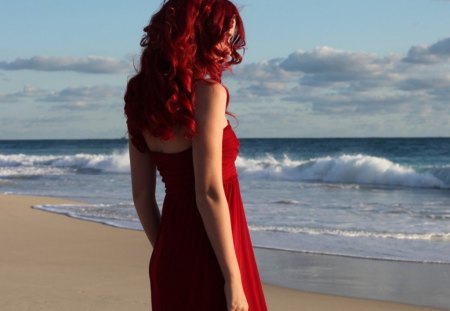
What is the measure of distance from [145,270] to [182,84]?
5426 mm

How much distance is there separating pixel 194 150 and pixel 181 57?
0.94 ft

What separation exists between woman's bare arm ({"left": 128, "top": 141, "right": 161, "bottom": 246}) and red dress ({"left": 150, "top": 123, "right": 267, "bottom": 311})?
0.36ft

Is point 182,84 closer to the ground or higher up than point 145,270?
higher up

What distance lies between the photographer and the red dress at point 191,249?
8.22 ft

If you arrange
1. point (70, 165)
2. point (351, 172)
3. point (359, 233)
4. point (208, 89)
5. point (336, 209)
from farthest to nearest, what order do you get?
point (70, 165) → point (351, 172) → point (336, 209) → point (359, 233) → point (208, 89)

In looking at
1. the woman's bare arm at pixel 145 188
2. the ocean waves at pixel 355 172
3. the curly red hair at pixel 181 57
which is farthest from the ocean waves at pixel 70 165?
the curly red hair at pixel 181 57

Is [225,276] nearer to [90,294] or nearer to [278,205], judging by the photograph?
[90,294]

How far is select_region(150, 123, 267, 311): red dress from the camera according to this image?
2.51 m

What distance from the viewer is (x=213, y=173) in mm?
2379

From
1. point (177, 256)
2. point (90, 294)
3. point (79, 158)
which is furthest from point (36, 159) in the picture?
point (177, 256)

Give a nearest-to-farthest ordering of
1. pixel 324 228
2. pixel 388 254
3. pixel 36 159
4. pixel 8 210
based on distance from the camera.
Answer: pixel 388 254, pixel 324 228, pixel 8 210, pixel 36 159

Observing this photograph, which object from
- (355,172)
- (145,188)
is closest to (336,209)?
(145,188)

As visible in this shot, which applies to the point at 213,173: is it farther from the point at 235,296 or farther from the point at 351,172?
the point at 351,172

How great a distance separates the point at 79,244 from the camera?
920 cm
